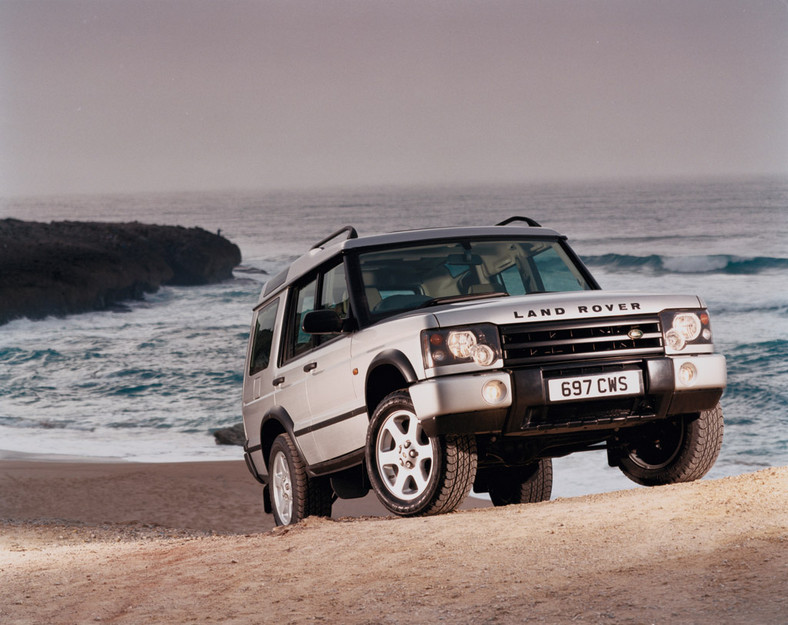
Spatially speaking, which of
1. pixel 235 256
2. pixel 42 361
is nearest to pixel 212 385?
pixel 42 361

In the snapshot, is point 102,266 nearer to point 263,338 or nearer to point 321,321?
point 263,338

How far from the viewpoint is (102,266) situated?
212 feet

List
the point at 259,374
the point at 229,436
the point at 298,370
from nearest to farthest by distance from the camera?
1. the point at 298,370
2. the point at 259,374
3. the point at 229,436

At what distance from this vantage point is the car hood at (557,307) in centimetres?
584

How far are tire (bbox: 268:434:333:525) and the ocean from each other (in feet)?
42.8

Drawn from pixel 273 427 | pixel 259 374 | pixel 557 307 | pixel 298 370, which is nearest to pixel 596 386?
pixel 557 307

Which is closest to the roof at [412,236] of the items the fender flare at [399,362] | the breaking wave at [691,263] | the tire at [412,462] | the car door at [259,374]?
the car door at [259,374]

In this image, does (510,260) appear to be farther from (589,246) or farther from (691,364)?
(589,246)

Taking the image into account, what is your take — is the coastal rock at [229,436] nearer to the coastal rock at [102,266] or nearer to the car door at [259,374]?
the car door at [259,374]

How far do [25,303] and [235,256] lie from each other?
12735 mm

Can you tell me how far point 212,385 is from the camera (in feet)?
136

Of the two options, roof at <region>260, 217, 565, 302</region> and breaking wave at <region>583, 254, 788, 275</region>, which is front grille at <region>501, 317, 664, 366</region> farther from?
breaking wave at <region>583, 254, 788, 275</region>

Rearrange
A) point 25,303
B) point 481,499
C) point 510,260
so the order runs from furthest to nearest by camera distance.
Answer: point 25,303 < point 481,499 < point 510,260

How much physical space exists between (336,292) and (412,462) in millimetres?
1524
